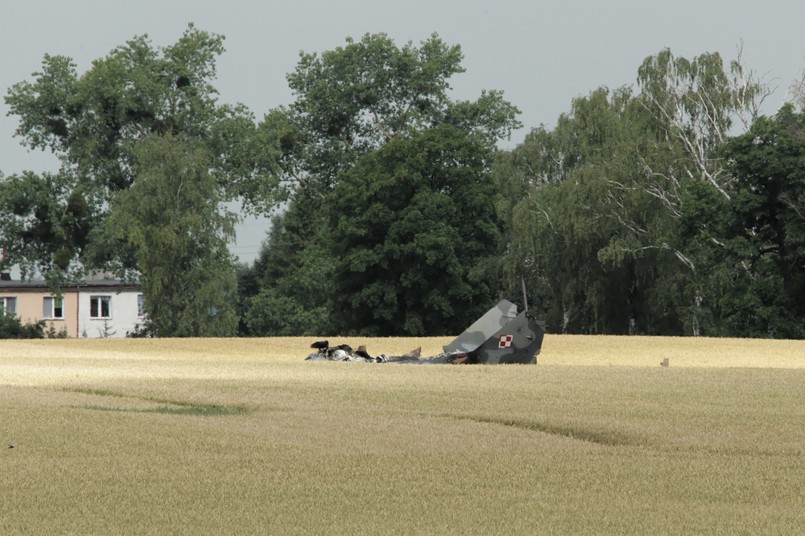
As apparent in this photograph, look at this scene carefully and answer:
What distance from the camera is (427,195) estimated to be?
74.2 m

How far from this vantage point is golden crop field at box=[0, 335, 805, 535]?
1053 centimetres

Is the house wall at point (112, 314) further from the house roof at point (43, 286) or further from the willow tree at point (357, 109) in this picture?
the willow tree at point (357, 109)

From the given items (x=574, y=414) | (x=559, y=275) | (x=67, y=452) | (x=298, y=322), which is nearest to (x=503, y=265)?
(x=559, y=275)

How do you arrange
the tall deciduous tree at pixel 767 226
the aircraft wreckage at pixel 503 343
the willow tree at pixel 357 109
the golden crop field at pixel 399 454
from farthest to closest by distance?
the willow tree at pixel 357 109
the tall deciduous tree at pixel 767 226
the aircraft wreckage at pixel 503 343
the golden crop field at pixel 399 454

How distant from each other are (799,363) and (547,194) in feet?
106

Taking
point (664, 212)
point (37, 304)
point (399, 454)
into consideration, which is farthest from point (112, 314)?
point (399, 454)

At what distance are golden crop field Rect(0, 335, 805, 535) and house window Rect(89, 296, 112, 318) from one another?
81.2 m

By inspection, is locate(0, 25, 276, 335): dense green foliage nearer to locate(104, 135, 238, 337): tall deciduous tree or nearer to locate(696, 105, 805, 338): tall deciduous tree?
locate(104, 135, 238, 337): tall deciduous tree

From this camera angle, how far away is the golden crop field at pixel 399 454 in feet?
34.6

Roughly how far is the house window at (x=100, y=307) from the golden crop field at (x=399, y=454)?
8121 centimetres

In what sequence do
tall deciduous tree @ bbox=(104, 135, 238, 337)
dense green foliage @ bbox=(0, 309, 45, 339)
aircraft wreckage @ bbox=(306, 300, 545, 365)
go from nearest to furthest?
1. aircraft wreckage @ bbox=(306, 300, 545, 365)
2. tall deciduous tree @ bbox=(104, 135, 238, 337)
3. dense green foliage @ bbox=(0, 309, 45, 339)

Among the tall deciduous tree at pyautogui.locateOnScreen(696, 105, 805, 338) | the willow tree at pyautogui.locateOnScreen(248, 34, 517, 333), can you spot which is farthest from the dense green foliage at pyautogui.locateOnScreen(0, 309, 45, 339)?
the tall deciduous tree at pyautogui.locateOnScreen(696, 105, 805, 338)

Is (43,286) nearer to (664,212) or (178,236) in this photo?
(178,236)

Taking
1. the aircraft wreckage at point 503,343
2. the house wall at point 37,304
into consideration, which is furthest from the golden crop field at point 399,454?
the house wall at point 37,304
